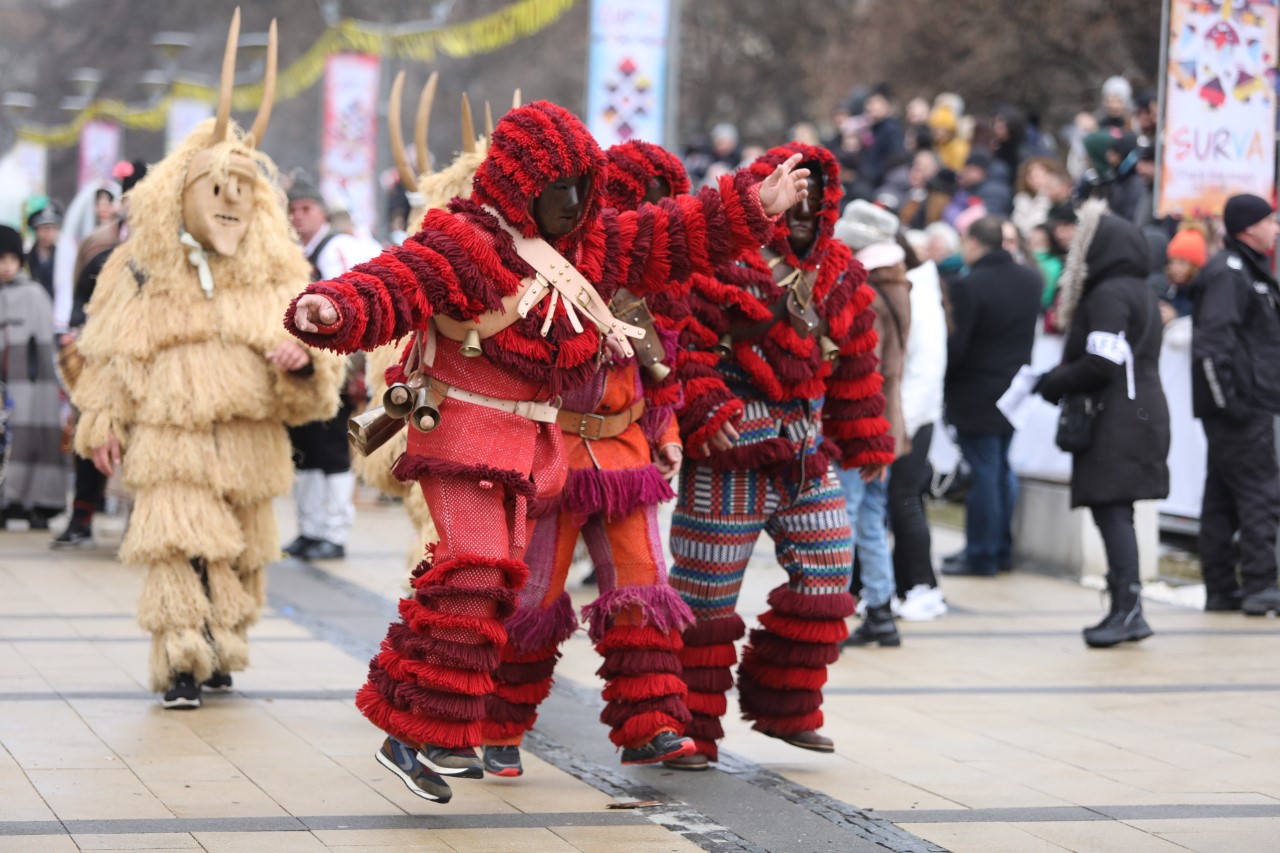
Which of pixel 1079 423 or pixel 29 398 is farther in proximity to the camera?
pixel 29 398

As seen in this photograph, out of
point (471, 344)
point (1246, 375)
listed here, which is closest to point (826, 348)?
point (471, 344)

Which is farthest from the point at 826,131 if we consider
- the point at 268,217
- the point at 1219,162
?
the point at 268,217

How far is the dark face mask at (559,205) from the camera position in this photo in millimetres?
5789

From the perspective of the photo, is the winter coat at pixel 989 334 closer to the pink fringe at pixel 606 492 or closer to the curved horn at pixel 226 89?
the curved horn at pixel 226 89

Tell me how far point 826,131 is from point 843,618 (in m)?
30.5

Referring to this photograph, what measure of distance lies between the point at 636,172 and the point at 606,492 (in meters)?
1.19

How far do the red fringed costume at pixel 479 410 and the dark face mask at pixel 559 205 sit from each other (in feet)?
0.09

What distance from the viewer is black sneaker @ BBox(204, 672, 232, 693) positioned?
736 cm

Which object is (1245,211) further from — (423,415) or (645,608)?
(423,415)

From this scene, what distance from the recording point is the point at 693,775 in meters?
6.43

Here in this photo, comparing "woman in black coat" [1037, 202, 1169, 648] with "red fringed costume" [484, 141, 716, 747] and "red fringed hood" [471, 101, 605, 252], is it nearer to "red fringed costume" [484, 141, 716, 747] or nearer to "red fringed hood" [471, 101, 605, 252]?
"red fringed costume" [484, 141, 716, 747]

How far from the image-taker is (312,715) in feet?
23.5

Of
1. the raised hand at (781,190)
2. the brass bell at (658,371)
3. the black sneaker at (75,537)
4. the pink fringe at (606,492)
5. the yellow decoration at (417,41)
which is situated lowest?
the black sneaker at (75,537)

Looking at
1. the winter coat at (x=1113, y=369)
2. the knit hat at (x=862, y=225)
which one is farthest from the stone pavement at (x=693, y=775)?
the knit hat at (x=862, y=225)
